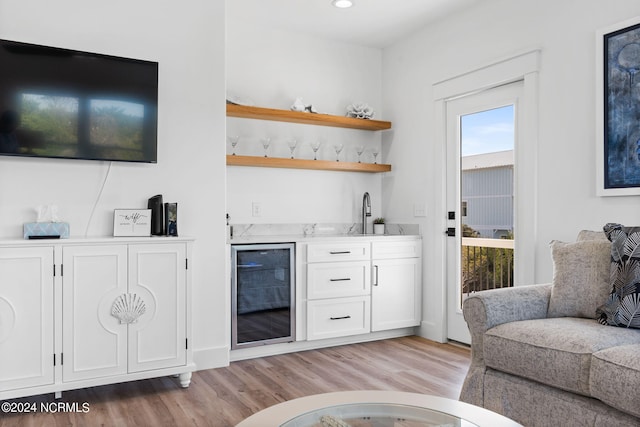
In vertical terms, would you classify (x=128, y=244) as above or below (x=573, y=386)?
above

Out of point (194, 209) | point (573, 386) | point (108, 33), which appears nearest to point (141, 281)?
point (194, 209)

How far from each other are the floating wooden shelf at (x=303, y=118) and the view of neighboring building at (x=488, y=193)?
0.93 metres

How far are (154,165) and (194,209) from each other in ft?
1.25

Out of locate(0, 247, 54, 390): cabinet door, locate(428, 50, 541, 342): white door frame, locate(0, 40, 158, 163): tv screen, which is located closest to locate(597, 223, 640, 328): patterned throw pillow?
locate(428, 50, 541, 342): white door frame

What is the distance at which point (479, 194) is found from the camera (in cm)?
382

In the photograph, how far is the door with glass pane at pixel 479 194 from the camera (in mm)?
3613

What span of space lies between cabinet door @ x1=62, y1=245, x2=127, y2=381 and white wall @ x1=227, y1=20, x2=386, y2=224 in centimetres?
134

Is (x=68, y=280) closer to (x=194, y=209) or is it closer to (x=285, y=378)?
(x=194, y=209)

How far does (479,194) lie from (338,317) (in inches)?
55.8

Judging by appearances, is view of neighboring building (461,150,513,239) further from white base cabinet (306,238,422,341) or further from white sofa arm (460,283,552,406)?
Result: white sofa arm (460,283,552,406)

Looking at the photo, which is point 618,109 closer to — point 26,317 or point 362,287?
point 362,287

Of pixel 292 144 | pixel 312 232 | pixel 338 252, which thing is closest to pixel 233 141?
pixel 292 144

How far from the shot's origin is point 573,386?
200cm

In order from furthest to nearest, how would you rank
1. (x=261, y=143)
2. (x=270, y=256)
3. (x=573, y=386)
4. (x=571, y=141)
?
(x=261, y=143)
(x=270, y=256)
(x=571, y=141)
(x=573, y=386)
